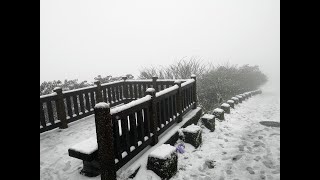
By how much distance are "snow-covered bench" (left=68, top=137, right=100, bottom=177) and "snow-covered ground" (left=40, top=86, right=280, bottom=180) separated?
0.39 feet

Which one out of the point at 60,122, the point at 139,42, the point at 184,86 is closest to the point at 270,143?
the point at 184,86

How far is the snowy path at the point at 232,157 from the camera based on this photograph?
4.19 meters

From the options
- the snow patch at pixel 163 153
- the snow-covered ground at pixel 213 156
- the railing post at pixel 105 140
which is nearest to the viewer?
the railing post at pixel 105 140

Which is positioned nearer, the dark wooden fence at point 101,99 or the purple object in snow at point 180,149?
the purple object in snow at point 180,149

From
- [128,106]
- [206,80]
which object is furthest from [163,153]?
[206,80]

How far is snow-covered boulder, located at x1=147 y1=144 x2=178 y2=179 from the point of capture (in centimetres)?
388

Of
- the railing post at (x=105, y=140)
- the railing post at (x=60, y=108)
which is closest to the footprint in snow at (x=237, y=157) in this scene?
the railing post at (x=105, y=140)

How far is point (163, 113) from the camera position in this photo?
5395 mm

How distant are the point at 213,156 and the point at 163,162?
5.50ft

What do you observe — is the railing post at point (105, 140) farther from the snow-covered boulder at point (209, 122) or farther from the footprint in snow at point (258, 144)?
the snow-covered boulder at point (209, 122)

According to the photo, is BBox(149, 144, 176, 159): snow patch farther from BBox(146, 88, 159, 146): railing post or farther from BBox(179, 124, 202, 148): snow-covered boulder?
BBox(179, 124, 202, 148): snow-covered boulder

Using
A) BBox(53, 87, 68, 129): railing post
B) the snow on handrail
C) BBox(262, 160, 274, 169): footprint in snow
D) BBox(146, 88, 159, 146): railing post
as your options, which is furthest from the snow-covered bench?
BBox(262, 160, 274, 169): footprint in snow
